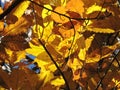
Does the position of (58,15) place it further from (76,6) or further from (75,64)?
(75,64)

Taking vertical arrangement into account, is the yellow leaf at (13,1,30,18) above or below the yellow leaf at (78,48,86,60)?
above

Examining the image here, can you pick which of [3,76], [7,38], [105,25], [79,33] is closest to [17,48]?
[7,38]

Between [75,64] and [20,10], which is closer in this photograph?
[20,10]

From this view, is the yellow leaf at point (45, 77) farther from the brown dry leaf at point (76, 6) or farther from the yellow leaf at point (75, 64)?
the brown dry leaf at point (76, 6)

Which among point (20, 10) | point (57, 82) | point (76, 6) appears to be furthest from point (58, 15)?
point (57, 82)

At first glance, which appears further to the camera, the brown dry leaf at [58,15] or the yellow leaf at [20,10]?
the brown dry leaf at [58,15]

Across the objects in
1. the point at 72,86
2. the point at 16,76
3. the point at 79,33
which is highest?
the point at 79,33

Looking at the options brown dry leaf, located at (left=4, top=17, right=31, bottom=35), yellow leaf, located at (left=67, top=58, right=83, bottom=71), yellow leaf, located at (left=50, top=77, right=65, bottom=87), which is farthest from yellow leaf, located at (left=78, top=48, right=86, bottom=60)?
brown dry leaf, located at (left=4, top=17, right=31, bottom=35)

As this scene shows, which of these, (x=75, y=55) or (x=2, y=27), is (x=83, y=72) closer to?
(x=75, y=55)

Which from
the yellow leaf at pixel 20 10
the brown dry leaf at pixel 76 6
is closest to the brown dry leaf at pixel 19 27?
the yellow leaf at pixel 20 10

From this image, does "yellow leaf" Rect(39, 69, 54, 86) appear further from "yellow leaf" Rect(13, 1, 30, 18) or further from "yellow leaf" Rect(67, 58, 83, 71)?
"yellow leaf" Rect(13, 1, 30, 18)

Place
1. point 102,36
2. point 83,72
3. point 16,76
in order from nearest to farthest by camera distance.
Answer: point 16,76, point 83,72, point 102,36
